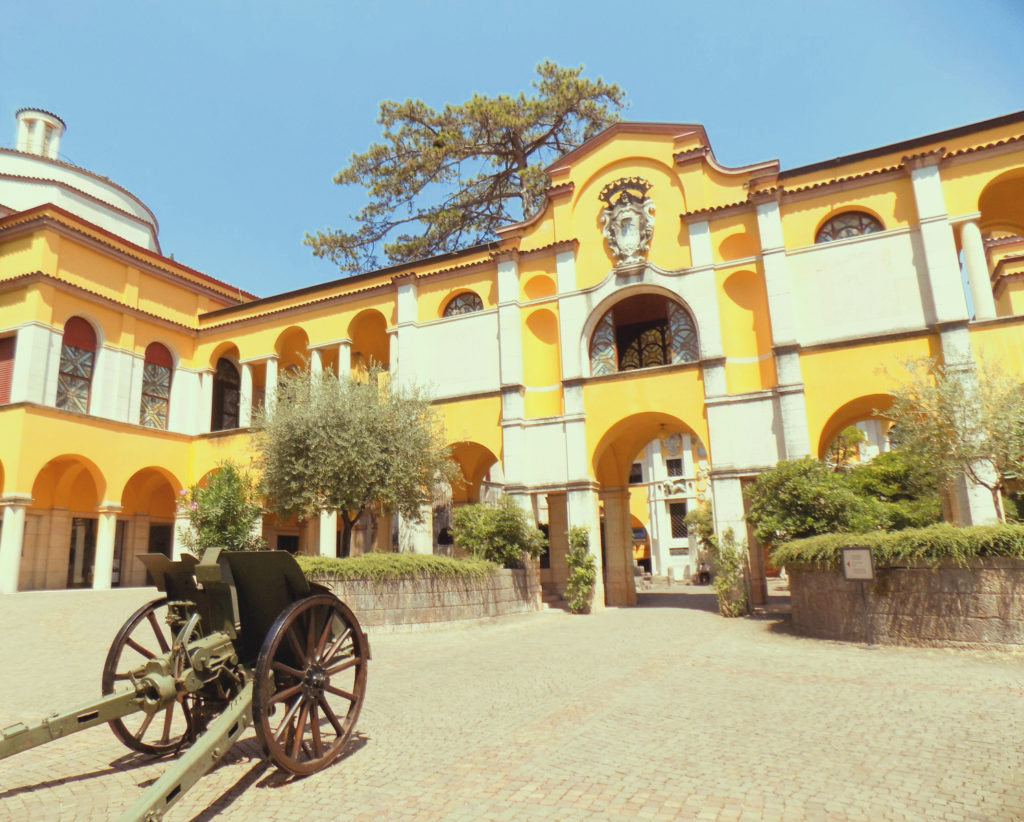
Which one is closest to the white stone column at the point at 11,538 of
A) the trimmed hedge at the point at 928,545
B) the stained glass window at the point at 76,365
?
the stained glass window at the point at 76,365

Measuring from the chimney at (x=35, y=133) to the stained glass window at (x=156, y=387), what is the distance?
12.6 m

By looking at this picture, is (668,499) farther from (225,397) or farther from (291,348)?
(225,397)

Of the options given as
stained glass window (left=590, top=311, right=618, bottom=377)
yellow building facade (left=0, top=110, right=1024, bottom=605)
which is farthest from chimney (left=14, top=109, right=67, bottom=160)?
stained glass window (left=590, top=311, right=618, bottom=377)

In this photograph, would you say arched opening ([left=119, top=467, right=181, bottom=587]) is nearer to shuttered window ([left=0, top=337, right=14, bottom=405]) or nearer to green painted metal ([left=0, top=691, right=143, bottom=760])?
shuttered window ([left=0, top=337, right=14, bottom=405])

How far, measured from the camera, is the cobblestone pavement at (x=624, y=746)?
4.21m

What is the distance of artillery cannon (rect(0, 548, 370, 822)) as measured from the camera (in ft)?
14.2

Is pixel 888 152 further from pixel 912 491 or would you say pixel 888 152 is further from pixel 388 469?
pixel 388 469

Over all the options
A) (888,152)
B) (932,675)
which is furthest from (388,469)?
(888,152)

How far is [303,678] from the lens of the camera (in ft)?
15.7

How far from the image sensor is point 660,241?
19234 mm

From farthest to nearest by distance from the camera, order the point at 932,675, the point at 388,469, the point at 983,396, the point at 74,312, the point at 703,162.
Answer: the point at 74,312 → the point at 703,162 → the point at 388,469 → the point at 983,396 → the point at 932,675

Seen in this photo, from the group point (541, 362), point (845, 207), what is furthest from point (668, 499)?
point (845, 207)

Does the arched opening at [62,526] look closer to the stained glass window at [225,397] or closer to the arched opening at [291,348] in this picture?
the stained glass window at [225,397]

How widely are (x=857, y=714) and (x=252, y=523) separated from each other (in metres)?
16.9
